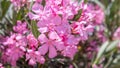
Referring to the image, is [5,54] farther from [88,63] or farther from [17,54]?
[88,63]

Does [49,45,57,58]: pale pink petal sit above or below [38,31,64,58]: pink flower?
below

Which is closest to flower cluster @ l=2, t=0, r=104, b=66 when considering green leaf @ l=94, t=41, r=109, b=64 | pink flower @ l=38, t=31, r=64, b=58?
pink flower @ l=38, t=31, r=64, b=58

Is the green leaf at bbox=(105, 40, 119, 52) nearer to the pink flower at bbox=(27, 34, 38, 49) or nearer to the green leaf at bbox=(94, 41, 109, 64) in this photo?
the green leaf at bbox=(94, 41, 109, 64)

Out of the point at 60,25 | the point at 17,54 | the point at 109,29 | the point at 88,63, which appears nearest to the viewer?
the point at 60,25

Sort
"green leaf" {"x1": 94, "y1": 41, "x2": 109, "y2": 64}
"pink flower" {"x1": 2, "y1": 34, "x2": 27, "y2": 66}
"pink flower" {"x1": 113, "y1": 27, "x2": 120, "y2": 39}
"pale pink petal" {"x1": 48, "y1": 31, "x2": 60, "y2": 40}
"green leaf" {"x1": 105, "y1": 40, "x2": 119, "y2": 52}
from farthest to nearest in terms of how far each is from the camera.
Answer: "pink flower" {"x1": 113, "y1": 27, "x2": 120, "y2": 39} < "green leaf" {"x1": 105, "y1": 40, "x2": 119, "y2": 52} < "green leaf" {"x1": 94, "y1": 41, "x2": 109, "y2": 64} < "pink flower" {"x1": 2, "y1": 34, "x2": 27, "y2": 66} < "pale pink petal" {"x1": 48, "y1": 31, "x2": 60, "y2": 40}

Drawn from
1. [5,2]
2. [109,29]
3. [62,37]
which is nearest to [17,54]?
[62,37]

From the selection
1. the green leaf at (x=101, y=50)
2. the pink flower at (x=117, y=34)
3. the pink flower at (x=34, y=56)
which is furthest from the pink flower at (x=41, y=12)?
the pink flower at (x=117, y=34)

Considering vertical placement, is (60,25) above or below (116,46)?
above
